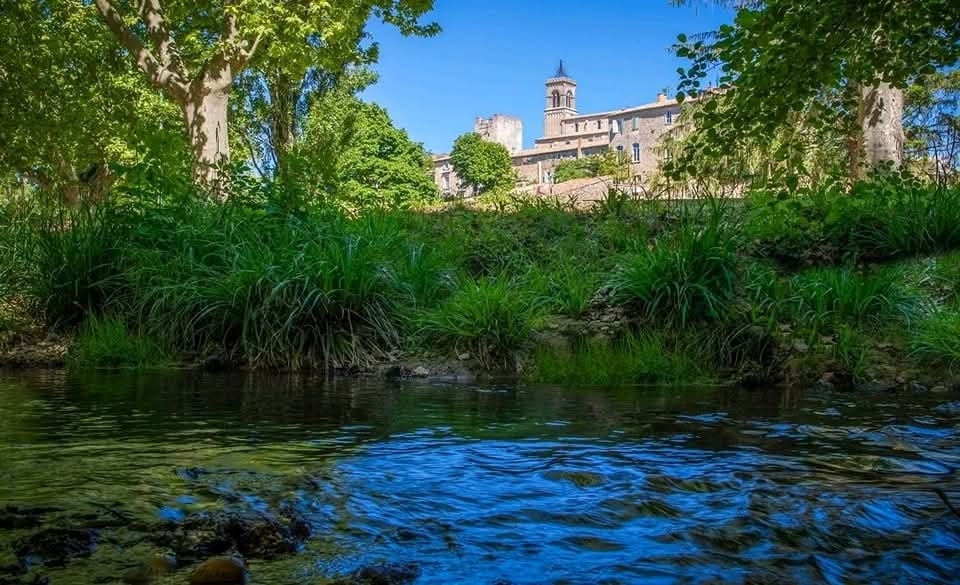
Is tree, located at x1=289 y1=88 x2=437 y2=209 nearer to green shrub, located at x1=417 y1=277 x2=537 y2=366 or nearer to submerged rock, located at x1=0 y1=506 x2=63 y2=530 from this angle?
green shrub, located at x1=417 y1=277 x2=537 y2=366

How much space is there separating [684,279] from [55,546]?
5742 mm

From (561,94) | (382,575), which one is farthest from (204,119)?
(561,94)

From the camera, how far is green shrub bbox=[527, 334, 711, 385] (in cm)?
625

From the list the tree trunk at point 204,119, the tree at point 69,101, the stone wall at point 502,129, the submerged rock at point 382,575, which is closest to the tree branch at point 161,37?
the tree trunk at point 204,119

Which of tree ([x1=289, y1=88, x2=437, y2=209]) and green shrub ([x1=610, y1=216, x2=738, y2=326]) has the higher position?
tree ([x1=289, y1=88, x2=437, y2=209])

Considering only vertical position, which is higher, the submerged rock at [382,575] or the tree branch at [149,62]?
the tree branch at [149,62]

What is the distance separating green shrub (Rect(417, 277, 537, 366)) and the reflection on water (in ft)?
6.13

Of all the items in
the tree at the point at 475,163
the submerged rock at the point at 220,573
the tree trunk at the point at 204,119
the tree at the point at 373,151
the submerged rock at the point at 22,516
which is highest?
the tree at the point at 475,163

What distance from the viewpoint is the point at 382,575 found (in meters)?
1.80

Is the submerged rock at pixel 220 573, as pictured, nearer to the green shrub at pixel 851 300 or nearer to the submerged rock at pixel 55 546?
the submerged rock at pixel 55 546

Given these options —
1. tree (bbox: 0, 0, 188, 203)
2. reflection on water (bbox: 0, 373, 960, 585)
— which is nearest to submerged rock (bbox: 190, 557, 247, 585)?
reflection on water (bbox: 0, 373, 960, 585)

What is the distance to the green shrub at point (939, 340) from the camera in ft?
19.6

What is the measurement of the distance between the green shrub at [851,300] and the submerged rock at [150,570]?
19.3 feet

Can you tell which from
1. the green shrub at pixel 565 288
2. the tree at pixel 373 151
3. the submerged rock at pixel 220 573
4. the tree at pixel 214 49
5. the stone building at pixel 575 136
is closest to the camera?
the submerged rock at pixel 220 573
